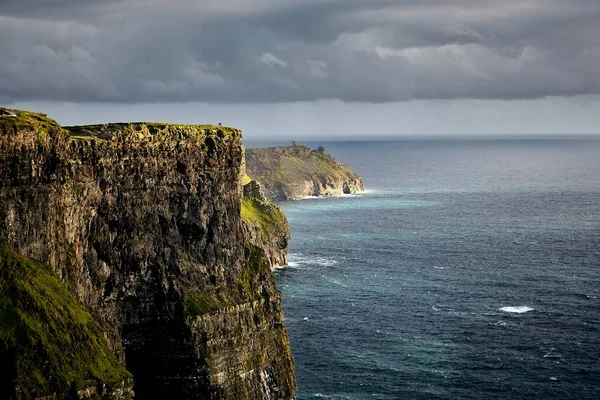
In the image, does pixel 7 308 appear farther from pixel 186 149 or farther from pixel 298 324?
pixel 298 324

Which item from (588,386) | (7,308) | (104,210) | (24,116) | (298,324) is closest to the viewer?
(7,308)

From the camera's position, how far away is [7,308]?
329 ft

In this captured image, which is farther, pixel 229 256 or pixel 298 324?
pixel 298 324

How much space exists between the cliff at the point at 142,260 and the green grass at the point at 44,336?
23 cm

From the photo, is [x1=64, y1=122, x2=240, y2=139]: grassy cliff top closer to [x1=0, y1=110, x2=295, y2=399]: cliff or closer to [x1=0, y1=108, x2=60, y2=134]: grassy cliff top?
[x1=0, y1=110, x2=295, y2=399]: cliff

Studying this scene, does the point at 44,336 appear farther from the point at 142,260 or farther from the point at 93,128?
the point at 93,128

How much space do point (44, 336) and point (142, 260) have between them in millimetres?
24806

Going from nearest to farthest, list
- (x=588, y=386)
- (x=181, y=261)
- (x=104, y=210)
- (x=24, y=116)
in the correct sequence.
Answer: (x=24, y=116)
(x=104, y=210)
(x=181, y=261)
(x=588, y=386)

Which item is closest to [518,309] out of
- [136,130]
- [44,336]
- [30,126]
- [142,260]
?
[142,260]

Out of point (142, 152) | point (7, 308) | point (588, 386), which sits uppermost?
point (142, 152)

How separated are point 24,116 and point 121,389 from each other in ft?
115

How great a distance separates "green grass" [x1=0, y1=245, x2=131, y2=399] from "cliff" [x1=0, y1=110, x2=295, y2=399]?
0.23 meters

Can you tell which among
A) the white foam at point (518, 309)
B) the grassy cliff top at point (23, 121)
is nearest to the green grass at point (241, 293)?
the grassy cliff top at point (23, 121)

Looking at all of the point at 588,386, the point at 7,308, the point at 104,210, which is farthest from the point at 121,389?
the point at 588,386
